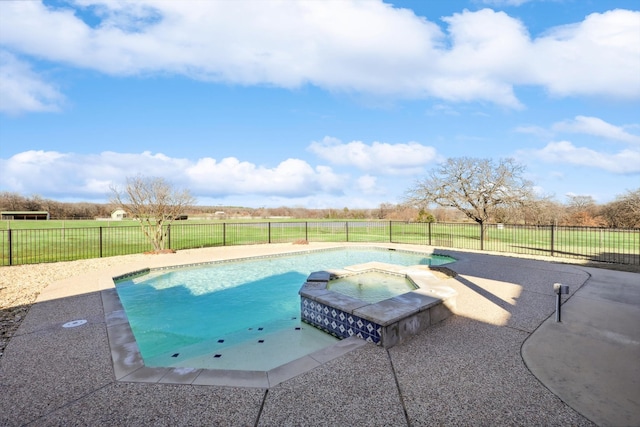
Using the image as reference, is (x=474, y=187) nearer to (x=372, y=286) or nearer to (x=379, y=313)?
(x=372, y=286)

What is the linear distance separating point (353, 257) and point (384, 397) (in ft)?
29.2

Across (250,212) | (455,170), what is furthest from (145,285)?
(250,212)

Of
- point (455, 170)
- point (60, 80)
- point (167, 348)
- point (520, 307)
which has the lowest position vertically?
point (167, 348)

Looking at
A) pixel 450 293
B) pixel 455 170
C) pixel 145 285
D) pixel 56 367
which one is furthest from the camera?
pixel 455 170

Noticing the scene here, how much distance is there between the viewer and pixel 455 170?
58.5 ft

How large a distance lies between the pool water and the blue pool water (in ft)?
3.45

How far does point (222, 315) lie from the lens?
5.29 metres

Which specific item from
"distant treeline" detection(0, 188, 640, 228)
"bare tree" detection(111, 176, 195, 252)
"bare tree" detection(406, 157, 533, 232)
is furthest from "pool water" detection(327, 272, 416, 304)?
"bare tree" detection(406, 157, 533, 232)

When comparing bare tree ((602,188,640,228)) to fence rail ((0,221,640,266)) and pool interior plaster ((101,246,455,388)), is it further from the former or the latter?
pool interior plaster ((101,246,455,388))

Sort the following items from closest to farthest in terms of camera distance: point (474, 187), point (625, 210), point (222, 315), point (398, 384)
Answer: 1. point (398, 384)
2. point (222, 315)
3. point (625, 210)
4. point (474, 187)

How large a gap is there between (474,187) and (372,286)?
13775 mm

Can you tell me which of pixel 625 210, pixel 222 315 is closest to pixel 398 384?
pixel 222 315

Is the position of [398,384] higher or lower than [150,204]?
lower

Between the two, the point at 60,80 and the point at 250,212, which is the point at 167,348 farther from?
the point at 250,212
